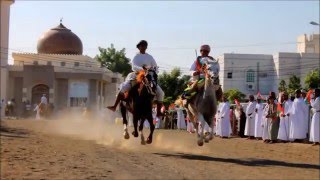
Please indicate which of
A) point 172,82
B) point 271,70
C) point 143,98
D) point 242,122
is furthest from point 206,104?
point 271,70

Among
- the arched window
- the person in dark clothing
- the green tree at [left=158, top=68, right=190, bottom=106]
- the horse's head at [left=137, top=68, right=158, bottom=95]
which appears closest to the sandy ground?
the green tree at [left=158, top=68, right=190, bottom=106]

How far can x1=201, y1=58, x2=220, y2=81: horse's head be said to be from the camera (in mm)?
11188

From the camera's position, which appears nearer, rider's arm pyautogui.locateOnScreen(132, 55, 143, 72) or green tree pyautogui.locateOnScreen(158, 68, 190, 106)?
rider's arm pyautogui.locateOnScreen(132, 55, 143, 72)

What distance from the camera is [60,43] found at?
188ft

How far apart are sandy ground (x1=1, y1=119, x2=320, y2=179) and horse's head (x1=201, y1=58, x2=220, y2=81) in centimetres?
311

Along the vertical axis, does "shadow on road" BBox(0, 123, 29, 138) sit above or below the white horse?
below

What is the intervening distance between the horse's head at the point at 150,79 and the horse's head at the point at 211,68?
1181 millimetres

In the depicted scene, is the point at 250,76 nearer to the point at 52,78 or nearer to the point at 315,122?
the point at 52,78

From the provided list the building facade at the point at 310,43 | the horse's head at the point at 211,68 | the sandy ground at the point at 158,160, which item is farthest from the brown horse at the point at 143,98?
the building facade at the point at 310,43

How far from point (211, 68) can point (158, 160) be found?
5.84 m

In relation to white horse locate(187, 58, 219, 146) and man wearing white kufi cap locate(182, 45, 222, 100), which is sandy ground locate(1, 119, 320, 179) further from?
man wearing white kufi cap locate(182, 45, 222, 100)

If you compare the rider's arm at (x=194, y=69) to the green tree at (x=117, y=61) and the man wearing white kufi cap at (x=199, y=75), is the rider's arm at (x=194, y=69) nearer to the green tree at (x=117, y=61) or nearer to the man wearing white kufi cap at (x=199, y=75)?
the man wearing white kufi cap at (x=199, y=75)

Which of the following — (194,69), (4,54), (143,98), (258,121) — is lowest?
(258,121)

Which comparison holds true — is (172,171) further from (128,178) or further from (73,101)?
(73,101)
